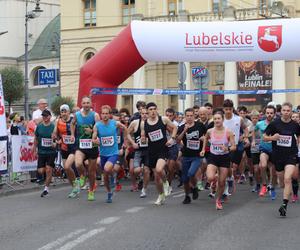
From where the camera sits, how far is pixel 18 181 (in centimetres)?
1789

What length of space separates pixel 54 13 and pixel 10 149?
59.1 m

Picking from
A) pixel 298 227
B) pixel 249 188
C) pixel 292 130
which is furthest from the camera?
pixel 249 188

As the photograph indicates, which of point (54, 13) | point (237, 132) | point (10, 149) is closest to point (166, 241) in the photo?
point (237, 132)

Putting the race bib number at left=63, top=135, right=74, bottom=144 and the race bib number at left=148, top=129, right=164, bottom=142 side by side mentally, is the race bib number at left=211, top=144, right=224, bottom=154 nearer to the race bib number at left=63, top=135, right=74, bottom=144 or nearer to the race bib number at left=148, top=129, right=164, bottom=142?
the race bib number at left=148, top=129, right=164, bottom=142

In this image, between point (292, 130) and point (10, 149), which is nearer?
point (292, 130)

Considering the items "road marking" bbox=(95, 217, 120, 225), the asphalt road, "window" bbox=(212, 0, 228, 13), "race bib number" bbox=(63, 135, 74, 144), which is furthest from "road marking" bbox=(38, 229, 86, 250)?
"window" bbox=(212, 0, 228, 13)

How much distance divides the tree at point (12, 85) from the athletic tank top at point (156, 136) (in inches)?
1952

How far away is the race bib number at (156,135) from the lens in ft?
42.9

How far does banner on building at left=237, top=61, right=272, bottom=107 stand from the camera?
43.2m

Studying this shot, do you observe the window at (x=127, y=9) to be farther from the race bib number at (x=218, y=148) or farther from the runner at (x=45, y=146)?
the race bib number at (x=218, y=148)

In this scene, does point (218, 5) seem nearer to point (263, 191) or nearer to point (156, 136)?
point (263, 191)

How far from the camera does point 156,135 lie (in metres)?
13.1

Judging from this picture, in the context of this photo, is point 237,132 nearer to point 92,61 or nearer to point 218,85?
point 92,61

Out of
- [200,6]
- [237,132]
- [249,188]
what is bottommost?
[249,188]
